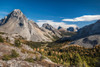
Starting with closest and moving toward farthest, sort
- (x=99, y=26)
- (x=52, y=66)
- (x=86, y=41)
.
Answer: (x=52, y=66) < (x=86, y=41) < (x=99, y=26)

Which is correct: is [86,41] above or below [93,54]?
above

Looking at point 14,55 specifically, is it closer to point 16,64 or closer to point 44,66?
point 16,64

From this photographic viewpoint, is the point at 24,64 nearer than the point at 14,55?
Yes

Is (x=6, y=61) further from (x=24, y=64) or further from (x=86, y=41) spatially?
(x=86, y=41)

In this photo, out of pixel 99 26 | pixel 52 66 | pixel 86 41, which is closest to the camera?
pixel 52 66

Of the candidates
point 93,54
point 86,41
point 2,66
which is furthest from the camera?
point 86,41

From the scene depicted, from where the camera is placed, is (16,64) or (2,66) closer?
(2,66)

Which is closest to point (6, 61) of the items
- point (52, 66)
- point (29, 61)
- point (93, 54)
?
point (29, 61)

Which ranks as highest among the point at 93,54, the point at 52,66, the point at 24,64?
the point at 24,64

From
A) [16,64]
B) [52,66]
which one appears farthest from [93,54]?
[16,64]
